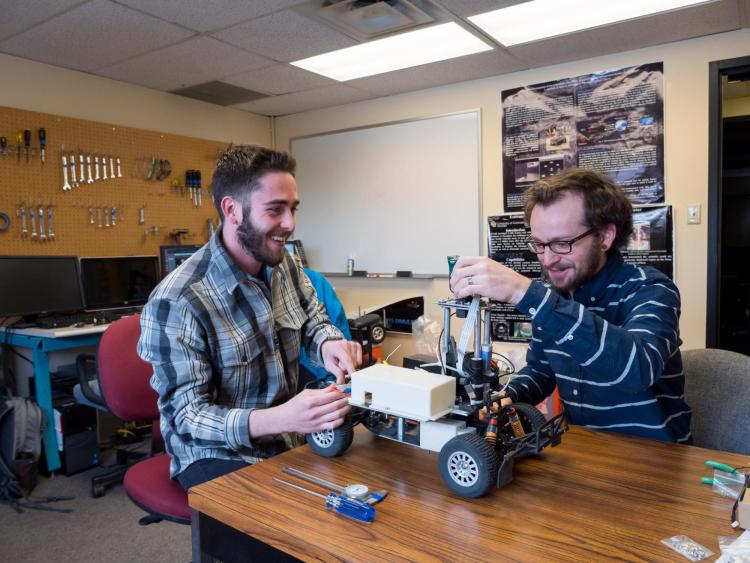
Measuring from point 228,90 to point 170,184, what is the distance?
0.84m

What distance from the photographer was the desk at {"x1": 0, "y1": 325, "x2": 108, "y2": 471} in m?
2.93

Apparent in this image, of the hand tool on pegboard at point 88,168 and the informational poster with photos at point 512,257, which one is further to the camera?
the informational poster with photos at point 512,257

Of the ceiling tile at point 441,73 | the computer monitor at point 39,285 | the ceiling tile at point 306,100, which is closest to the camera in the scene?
the computer monitor at point 39,285

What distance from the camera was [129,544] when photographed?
94.1 inches

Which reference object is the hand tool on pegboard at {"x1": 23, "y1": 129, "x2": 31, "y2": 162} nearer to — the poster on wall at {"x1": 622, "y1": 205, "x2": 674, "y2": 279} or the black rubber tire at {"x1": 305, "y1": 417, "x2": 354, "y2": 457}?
the black rubber tire at {"x1": 305, "y1": 417, "x2": 354, "y2": 457}

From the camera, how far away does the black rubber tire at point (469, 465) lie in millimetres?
896

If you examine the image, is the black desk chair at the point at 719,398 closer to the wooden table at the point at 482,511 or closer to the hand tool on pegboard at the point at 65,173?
the wooden table at the point at 482,511

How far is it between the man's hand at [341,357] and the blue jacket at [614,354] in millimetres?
431

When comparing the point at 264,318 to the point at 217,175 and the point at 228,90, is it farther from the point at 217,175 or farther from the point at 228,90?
the point at 228,90

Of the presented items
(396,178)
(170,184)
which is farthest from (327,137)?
(170,184)

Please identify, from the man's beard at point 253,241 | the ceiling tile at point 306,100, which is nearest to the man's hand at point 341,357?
the man's beard at point 253,241

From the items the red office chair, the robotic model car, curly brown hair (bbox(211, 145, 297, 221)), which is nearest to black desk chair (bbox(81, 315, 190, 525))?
the red office chair

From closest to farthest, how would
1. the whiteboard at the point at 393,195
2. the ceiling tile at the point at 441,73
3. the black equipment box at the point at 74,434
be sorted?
the black equipment box at the point at 74,434
the ceiling tile at the point at 441,73
the whiteboard at the point at 393,195

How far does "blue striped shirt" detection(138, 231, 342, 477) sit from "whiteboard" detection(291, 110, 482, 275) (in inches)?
105
